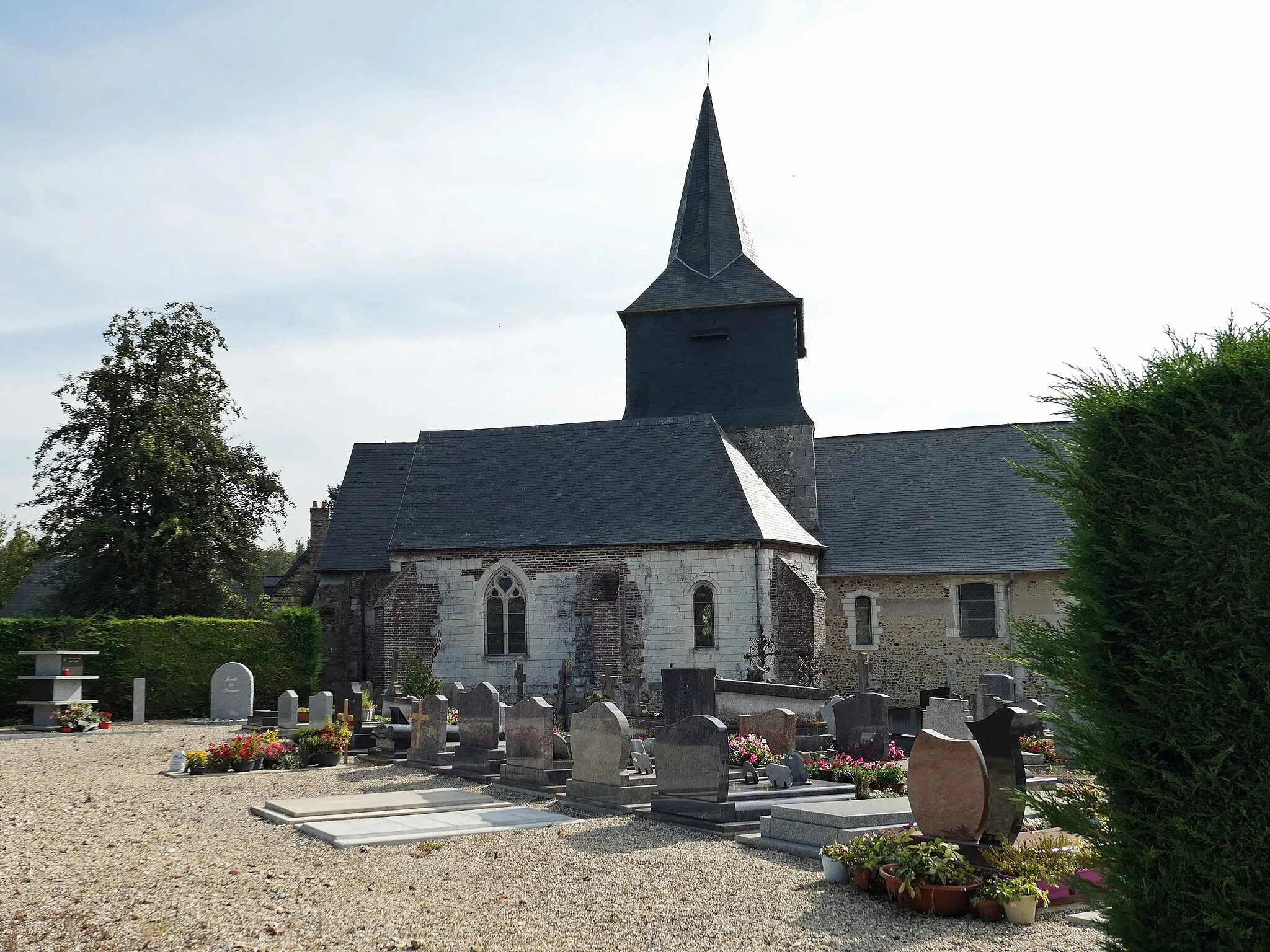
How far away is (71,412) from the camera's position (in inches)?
1167

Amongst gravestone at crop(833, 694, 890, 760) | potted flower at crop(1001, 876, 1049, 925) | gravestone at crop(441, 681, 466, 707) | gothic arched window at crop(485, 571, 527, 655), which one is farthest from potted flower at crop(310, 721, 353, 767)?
potted flower at crop(1001, 876, 1049, 925)

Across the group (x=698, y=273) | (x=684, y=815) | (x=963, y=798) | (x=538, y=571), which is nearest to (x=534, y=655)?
(x=538, y=571)

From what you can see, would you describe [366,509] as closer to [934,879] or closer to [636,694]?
[636,694]

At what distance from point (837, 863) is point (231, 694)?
19.2 meters

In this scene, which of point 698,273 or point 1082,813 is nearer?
point 1082,813

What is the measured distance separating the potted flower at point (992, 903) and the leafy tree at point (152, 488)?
85.1ft

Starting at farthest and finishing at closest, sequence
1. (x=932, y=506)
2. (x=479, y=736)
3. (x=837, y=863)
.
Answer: (x=932, y=506) < (x=479, y=736) < (x=837, y=863)

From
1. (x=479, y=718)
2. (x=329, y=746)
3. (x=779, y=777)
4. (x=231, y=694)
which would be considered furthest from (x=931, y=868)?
(x=231, y=694)

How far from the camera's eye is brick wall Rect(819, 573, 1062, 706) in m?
23.8

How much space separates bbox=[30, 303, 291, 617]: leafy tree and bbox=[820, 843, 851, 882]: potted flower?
81.2 feet

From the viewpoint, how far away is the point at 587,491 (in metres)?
25.1

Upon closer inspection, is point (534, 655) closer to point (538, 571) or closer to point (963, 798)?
point (538, 571)

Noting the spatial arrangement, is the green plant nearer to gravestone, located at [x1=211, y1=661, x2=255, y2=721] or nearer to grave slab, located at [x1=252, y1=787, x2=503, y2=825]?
grave slab, located at [x1=252, y1=787, x2=503, y2=825]

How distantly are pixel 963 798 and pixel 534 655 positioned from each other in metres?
17.3
